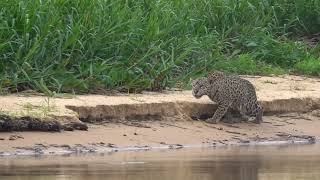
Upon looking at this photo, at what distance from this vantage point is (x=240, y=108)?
12.4m

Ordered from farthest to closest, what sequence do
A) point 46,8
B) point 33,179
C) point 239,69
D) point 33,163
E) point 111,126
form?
point 239,69, point 46,8, point 111,126, point 33,163, point 33,179

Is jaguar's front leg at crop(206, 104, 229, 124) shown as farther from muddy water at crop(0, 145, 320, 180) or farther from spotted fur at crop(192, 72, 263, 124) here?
muddy water at crop(0, 145, 320, 180)

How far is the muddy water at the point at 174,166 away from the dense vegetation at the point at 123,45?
1969 mm

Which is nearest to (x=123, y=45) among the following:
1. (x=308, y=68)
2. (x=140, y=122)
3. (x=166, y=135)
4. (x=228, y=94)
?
(x=228, y=94)

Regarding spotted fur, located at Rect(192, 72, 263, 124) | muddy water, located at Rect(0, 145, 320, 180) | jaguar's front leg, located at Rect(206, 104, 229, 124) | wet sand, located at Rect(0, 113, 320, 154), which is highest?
spotted fur, located at Rect(192, 72, 263, 124)

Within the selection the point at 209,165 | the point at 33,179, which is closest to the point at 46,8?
the point at 209,165

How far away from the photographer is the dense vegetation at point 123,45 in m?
11.8

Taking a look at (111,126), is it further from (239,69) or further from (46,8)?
(239,69)

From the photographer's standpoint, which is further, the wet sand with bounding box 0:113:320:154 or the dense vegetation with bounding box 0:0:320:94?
the dense vegetation with bounding box 0:0:320:94

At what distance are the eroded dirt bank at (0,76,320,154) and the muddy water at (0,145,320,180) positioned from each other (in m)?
0.42

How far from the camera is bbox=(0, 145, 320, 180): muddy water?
8.27 meters

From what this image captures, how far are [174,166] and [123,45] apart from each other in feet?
12.6

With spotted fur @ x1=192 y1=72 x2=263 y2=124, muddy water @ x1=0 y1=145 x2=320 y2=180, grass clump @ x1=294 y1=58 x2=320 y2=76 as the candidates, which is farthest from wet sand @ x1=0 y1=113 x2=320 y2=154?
grass clump @ x1=294 y1=58 x2=320 y2=76

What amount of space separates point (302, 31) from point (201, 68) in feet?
13.8
